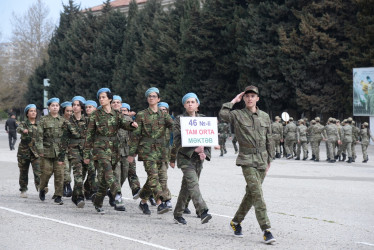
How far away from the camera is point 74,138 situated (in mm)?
11117

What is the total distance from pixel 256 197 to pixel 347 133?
17.6 m

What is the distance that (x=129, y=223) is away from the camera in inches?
350

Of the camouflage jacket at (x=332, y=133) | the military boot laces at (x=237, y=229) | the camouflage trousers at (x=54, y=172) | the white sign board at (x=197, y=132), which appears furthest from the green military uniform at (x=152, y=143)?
the camouflage jacket at (x=332, y=133)

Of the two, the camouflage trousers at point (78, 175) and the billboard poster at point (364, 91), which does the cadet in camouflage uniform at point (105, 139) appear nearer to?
the camouflage trousers at point (78, 175)

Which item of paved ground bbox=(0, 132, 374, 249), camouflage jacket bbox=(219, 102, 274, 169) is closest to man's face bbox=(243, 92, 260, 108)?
camouflage jacket bbox=(219, 102, 274, 169)

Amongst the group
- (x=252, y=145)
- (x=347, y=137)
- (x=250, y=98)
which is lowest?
(x=347, y=137)

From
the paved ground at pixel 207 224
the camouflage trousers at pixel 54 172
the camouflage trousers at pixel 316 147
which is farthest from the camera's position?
the camouflage trousers at pixel 316 147

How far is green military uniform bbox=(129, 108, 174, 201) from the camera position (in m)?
9.31

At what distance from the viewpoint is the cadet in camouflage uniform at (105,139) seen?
9.49 m

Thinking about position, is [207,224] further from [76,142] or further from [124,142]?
[76,142]

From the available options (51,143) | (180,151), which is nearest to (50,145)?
(51,143)

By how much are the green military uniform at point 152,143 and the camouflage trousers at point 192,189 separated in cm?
58

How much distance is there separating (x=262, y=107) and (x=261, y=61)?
4860mm

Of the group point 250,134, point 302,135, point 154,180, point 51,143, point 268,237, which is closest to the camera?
point 268,237
